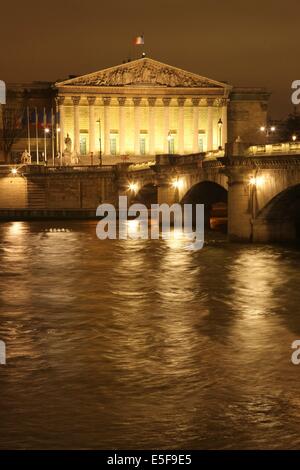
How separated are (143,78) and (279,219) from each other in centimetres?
7099

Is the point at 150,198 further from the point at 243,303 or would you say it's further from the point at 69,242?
the point at 243,303

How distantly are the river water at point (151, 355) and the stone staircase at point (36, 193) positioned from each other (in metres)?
47.9

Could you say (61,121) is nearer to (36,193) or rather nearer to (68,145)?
(68,145)

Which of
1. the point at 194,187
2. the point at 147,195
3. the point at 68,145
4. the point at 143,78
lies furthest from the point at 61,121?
the point at 194,187

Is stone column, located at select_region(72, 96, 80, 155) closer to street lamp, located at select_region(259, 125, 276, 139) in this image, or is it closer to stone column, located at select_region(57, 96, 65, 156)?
stone column, located at select_region(57, 96, 65, 156)

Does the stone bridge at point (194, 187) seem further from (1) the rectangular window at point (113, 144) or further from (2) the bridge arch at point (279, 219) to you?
(1) the rectangular window at point (113, 144)

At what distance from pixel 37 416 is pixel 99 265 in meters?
27.0

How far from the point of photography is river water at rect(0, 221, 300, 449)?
17453 mm

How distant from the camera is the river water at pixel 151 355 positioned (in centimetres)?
1745

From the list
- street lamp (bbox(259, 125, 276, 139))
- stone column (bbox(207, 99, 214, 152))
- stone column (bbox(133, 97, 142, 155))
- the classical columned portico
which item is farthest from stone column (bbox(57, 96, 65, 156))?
street lamp (bbox(259, 125, 276, 139))

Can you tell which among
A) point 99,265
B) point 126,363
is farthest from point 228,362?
point 99,265

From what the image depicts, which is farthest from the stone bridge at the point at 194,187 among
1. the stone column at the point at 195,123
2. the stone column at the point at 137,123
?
the stone column at the point at 195,123

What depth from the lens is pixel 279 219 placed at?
52.5 metres

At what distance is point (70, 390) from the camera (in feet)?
66.5
